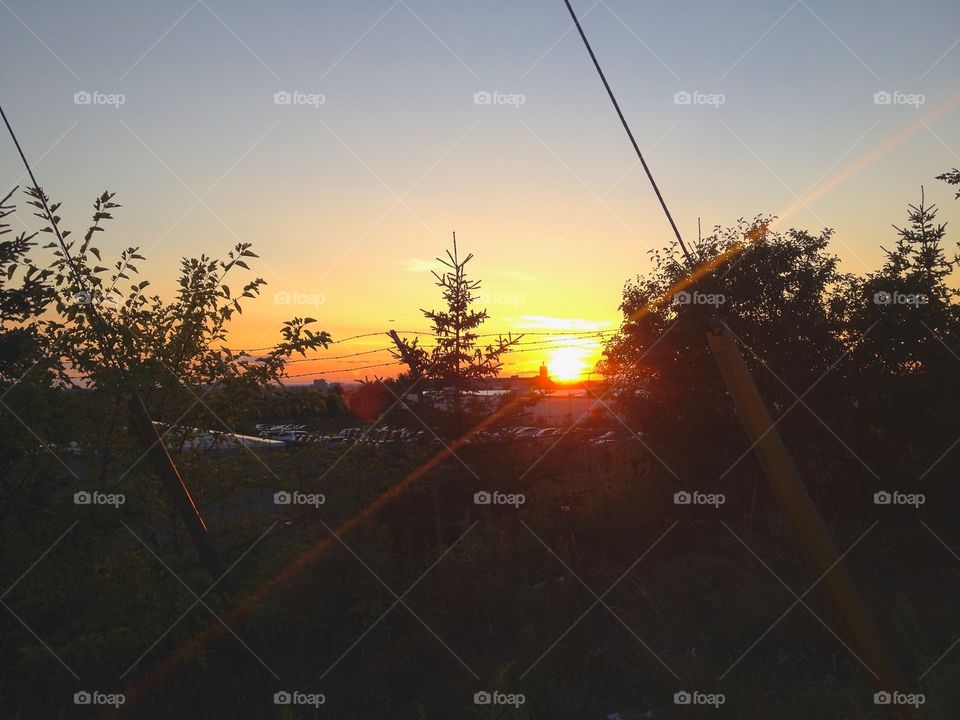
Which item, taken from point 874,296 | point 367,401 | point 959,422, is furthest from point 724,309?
point 367,401

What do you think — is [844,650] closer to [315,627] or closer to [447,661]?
[447,661]

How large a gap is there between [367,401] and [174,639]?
3.56 m

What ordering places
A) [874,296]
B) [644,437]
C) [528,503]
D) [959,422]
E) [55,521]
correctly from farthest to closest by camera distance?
[644,437] → [874,296] → [959,422] → [528,503] → [55,521]

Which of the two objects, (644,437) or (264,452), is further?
(644,437)

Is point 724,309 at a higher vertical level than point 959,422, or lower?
higher

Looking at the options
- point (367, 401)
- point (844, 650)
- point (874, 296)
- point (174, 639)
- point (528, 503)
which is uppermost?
point (874, 296)

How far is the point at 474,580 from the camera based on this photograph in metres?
6.85

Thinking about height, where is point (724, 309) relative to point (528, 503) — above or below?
above

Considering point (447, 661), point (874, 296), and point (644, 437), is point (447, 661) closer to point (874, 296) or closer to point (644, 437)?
point (644, 437)

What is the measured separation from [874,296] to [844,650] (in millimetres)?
6103

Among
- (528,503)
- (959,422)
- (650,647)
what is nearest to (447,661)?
(650,647)

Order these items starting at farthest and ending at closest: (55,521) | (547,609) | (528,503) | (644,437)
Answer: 1. (644,437)
2. (528,503)
3. (547,609)
4. (55,521)

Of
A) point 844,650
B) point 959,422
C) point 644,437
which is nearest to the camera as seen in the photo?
point 844,650

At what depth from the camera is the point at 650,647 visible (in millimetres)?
6215
